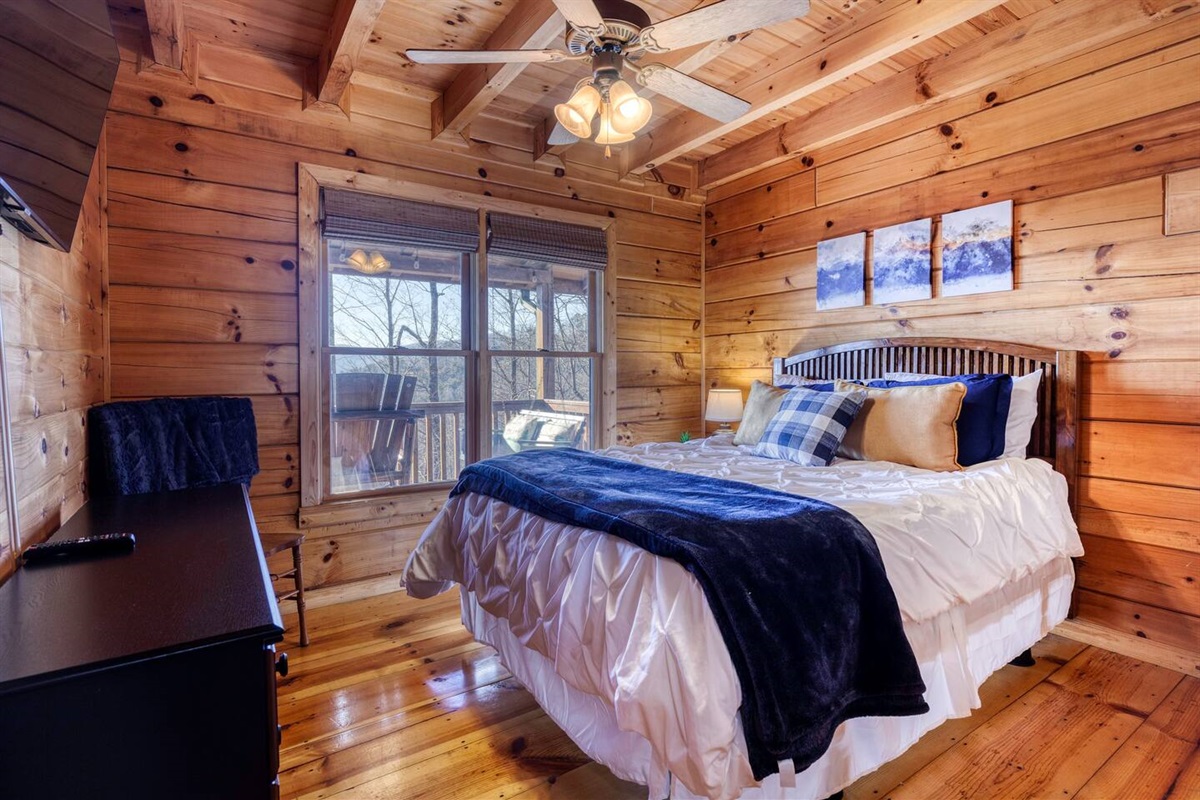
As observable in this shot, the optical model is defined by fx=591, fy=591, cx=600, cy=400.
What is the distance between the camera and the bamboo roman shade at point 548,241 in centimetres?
365

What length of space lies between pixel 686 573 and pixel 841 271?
9.21 ft

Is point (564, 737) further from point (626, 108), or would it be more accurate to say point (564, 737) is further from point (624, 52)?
point (624, 52)

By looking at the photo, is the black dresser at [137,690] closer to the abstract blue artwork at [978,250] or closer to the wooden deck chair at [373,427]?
the wooden deck chair at [373,427]

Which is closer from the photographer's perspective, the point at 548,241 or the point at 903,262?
the point at 903,262

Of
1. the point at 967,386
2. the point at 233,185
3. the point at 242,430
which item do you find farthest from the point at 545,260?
the point at 967,386

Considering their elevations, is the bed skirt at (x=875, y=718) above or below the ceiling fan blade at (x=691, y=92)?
below

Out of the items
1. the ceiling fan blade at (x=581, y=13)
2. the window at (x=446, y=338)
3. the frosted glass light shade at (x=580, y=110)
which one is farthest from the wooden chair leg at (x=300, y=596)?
the ceiling fan blade at (x=581, y=13)

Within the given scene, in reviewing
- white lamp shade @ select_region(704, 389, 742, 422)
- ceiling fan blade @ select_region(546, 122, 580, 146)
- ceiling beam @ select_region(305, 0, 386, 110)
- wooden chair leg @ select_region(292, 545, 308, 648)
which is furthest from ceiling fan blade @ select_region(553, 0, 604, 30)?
white lamp shade @ select_region(704, 389, 742, 422)

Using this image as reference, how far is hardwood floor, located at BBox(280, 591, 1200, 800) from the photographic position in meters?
1.70

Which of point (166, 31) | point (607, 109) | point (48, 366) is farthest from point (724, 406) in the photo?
point (166, 31)

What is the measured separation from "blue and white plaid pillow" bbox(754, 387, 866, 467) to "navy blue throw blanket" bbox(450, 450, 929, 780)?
0.92 metres

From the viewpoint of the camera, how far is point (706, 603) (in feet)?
4.32

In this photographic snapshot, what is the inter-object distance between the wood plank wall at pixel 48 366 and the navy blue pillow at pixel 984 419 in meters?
3.07

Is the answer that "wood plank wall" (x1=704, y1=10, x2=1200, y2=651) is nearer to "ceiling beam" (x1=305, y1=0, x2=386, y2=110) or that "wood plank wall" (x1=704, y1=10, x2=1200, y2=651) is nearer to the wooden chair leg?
"ceiling beam" (x1=305, y1=0, x2=386, y2=110)
